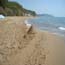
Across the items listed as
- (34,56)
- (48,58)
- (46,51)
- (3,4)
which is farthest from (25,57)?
(3,4)

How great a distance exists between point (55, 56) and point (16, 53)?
537 millimetres

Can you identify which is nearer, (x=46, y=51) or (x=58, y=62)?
(x=58, y=62)

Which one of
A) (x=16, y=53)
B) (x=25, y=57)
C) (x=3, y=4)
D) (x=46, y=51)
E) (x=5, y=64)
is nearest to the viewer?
(x=5, y=64)

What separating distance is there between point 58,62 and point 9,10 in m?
10.5

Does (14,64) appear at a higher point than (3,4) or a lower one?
lower

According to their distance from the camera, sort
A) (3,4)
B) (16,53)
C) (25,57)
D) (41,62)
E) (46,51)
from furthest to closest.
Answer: (3,4), (46,51), (16,53), (25,57), (41,62)

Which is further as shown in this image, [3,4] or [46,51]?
[3,4]

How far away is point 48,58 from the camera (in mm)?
2445

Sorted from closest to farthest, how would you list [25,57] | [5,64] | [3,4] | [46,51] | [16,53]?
[5,64] → [25,57] → [16,53] → [46,51] → [3,4]

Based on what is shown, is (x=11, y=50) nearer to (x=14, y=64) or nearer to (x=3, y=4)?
(x=14, y=64)

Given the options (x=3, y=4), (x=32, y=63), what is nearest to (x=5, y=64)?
(x=32, y=63)

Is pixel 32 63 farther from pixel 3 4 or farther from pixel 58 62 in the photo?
pixel 3 4

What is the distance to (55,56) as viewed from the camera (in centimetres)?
254

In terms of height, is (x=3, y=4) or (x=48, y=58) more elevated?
(x=3, y=4)
